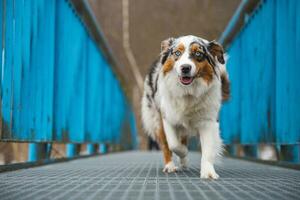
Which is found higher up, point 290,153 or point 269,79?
point 269,79

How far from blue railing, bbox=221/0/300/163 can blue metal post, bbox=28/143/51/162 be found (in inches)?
104

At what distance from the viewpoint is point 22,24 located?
5.59 metres

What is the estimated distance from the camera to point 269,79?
697 cm

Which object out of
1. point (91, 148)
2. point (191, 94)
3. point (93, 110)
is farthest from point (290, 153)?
point (93, 110)

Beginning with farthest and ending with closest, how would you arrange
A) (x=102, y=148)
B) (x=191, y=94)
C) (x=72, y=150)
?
(x=102, y=148) → (x=72, y=150) → (x=191, y=94)

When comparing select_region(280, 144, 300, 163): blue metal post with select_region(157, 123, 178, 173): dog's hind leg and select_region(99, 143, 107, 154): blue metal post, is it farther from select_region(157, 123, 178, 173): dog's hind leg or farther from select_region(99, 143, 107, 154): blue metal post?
select_region(99, 143, 107, 154): blue metal post

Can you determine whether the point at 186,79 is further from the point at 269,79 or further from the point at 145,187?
the point at 269,79

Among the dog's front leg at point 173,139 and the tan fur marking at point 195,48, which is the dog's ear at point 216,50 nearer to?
the tan fur marking at point 195,48

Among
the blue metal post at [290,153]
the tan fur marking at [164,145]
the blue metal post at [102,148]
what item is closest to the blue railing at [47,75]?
the blue metal post at [102,148]

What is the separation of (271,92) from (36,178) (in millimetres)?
3283

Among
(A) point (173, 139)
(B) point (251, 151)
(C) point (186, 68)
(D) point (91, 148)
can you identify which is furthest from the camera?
(D) point (91, 148)

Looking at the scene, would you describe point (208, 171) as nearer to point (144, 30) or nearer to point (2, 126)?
point (2, 126)

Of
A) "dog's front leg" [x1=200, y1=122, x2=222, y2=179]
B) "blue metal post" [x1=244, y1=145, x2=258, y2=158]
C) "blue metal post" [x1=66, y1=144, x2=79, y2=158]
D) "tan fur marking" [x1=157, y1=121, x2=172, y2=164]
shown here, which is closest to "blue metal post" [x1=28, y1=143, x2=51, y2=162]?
"tan fur marking" [x1=157, y1=121, x2=172, y2=164]

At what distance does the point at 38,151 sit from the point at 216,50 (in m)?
2.43
